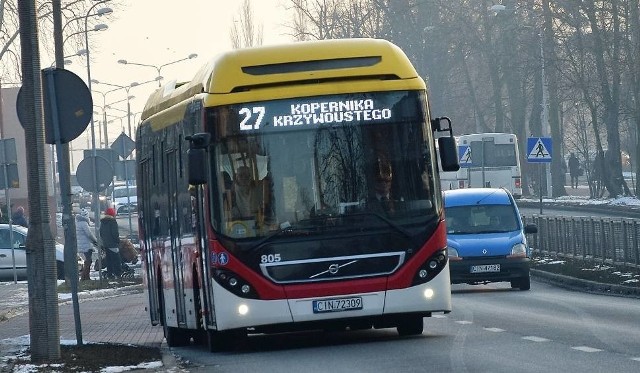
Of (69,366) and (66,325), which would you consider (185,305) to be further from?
(66,325)

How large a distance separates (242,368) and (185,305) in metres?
3.36

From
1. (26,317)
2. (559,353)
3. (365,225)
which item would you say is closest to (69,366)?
(365,225)

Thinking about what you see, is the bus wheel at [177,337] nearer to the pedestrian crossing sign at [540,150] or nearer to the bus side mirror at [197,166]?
the bus side mirror at [197,166]

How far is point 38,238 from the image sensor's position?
16312 mm

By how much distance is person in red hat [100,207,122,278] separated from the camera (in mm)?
38875

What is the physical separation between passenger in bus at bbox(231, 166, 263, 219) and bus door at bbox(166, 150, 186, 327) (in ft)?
7.29

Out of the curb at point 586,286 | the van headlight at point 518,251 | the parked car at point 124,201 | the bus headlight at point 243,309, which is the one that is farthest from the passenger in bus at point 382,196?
the parked car at point 124,201

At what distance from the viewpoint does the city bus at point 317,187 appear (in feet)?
52.3

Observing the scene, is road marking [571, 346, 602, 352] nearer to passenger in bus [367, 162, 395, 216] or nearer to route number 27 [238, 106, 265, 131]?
passenger in bus [367, 162, 395, 216]

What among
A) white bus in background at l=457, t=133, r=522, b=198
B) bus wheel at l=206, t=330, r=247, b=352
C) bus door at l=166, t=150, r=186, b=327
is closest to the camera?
bus wheel at l=206, t=330, r=247, b=352

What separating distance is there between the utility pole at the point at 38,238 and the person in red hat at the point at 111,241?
2222cm

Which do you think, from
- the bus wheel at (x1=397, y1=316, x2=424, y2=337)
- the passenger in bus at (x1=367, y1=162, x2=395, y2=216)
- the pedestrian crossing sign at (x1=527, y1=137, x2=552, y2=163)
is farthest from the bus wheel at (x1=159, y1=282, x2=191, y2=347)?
the pedestrian crossing sign at (x1=527, y1=137, x2=552, y2=163)

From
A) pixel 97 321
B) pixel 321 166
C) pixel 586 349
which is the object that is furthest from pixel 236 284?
pixel 97 321

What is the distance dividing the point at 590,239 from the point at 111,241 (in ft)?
36.7
